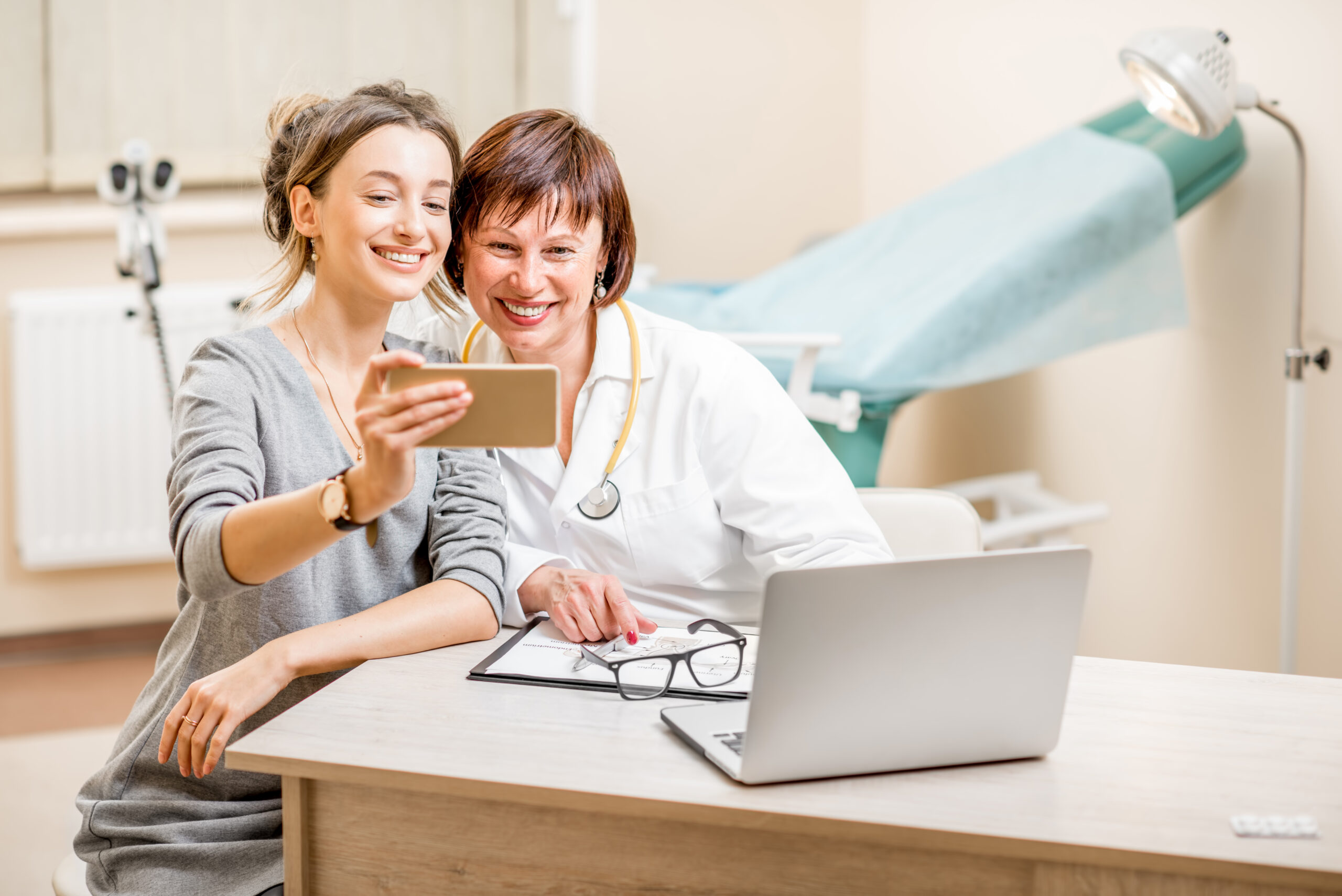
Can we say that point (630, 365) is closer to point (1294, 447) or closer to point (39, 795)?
point (1294, 447)

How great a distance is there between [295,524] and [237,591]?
5.4 inches

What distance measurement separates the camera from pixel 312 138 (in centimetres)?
117

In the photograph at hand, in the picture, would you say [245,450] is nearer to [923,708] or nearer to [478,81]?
[923,708]

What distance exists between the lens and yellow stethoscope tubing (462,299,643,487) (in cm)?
133

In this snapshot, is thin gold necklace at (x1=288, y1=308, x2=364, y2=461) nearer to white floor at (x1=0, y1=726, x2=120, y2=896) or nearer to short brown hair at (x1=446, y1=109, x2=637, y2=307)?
short brown hair at (x1=446, y1=109, x2=637, y2=307)

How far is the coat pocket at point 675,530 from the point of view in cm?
134

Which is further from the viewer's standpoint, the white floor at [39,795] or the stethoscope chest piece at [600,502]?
the white floor at [39,795]

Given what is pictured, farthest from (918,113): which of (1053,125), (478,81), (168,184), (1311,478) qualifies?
(168,184)

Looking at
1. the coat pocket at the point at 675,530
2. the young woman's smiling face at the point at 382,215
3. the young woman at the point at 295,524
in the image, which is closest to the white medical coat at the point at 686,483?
the coat pocket at the point at 675,530

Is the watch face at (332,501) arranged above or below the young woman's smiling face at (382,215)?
below

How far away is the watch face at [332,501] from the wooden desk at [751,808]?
164 mm

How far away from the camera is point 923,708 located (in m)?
0.82

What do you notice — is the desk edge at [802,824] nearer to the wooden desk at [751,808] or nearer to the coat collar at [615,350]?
the wooden desk at [751,808]

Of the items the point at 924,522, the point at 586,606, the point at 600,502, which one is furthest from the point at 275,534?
the point at 924,522
